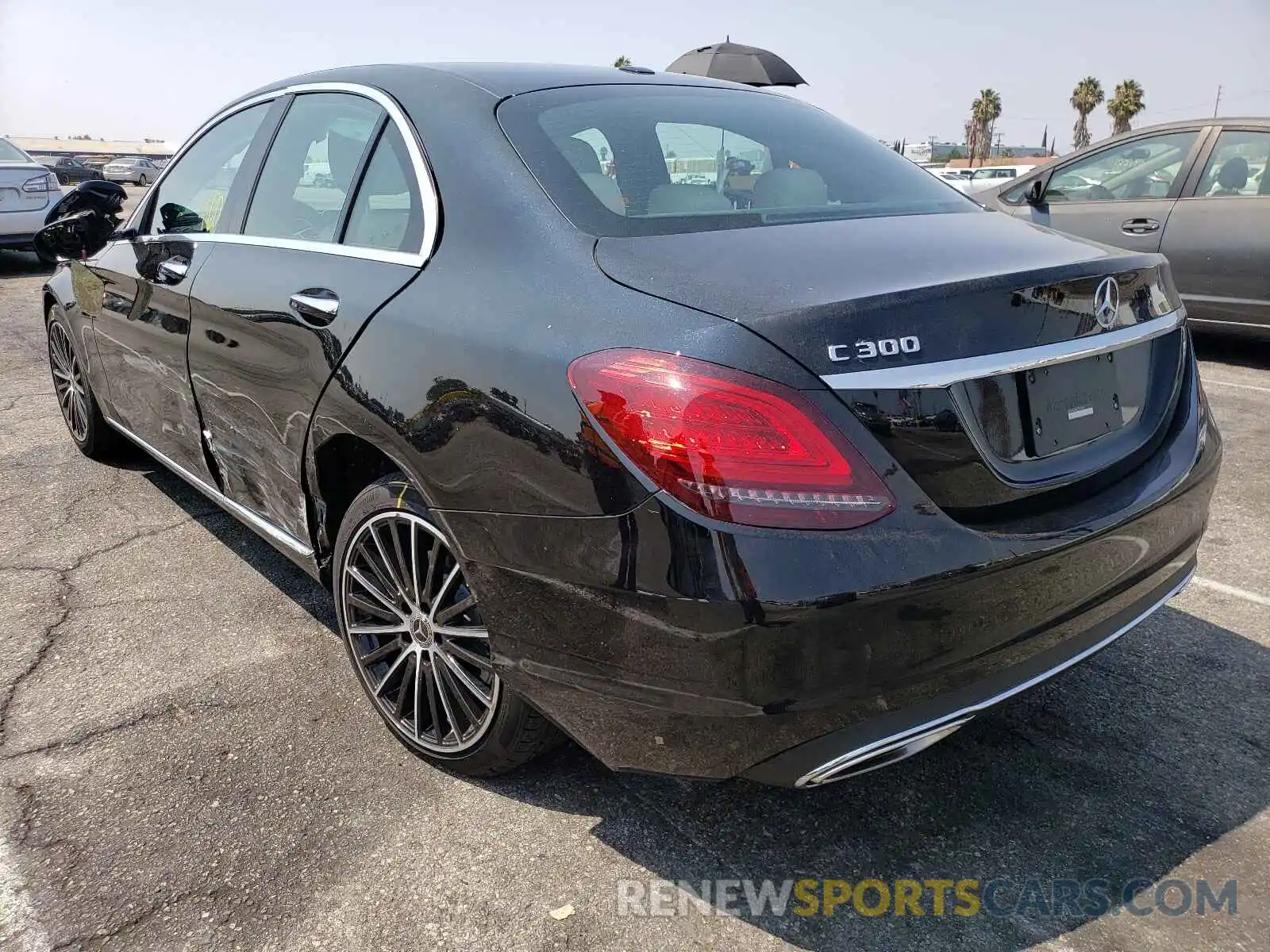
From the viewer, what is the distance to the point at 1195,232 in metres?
6.54

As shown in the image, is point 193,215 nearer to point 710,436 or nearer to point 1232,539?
point 710,436

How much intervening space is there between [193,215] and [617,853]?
257cm

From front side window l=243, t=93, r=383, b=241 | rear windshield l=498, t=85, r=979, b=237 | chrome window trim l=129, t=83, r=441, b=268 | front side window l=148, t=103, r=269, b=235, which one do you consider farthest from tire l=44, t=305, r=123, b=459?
rear windshield l=498, t=85, r=979, b=237

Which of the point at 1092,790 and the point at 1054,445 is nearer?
the point at 1054,445

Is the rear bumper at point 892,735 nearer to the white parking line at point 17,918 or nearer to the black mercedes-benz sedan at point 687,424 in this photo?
the black mercedes-benz sedan at point 687,424

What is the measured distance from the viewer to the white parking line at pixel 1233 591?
3299mm

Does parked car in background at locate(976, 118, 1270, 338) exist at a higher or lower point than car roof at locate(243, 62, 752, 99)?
lower

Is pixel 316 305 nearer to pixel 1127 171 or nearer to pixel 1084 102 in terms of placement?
pixel 1127 171

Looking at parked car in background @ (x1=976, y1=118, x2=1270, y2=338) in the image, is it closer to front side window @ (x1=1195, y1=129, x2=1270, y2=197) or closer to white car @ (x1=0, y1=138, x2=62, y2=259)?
front side window @ (x1=1195, y1=129, x2=1270, y2=197)

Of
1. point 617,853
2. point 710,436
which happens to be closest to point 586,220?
point 710,436

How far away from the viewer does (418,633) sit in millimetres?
2381

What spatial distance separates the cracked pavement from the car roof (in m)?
1.68

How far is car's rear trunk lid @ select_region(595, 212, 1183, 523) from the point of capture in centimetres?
169

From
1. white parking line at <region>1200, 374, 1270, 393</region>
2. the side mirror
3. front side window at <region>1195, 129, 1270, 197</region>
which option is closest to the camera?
the side mirror
